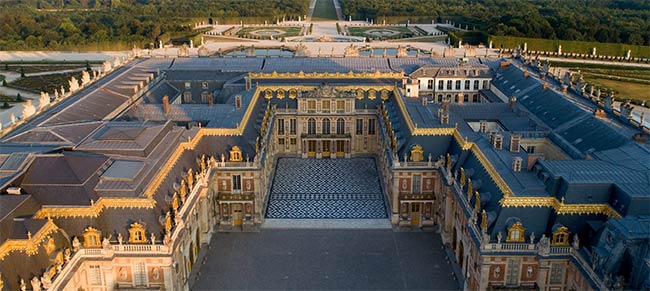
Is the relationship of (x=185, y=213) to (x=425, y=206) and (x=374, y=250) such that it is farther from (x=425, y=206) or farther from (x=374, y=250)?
(x=425, y=206)

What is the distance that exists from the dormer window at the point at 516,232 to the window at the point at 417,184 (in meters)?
17.3

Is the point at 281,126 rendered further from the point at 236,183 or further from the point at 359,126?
the point at 236,183

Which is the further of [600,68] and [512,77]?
[600,68]

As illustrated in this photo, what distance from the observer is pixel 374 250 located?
5525 cm

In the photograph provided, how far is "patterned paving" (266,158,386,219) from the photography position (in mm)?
63225

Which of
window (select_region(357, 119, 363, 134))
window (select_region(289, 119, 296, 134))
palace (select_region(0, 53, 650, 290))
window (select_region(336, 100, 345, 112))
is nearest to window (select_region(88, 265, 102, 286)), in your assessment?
palace (select_region(0, 53, 650, 290))

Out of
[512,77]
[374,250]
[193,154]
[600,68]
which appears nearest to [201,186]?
[193,154]

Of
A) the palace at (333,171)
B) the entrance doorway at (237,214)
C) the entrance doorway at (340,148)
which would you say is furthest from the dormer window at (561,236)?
the entrance doorway at (340,148)

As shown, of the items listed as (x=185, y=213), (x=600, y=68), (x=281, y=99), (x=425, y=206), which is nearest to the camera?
(x=185, y=213)

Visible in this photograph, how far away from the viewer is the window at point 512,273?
4294cm

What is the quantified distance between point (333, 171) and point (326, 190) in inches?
248

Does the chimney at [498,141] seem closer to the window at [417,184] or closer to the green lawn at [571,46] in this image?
the window at [417,184]

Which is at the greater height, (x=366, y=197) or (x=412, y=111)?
(x=412, y=111)

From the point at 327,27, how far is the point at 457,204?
15406 cm
